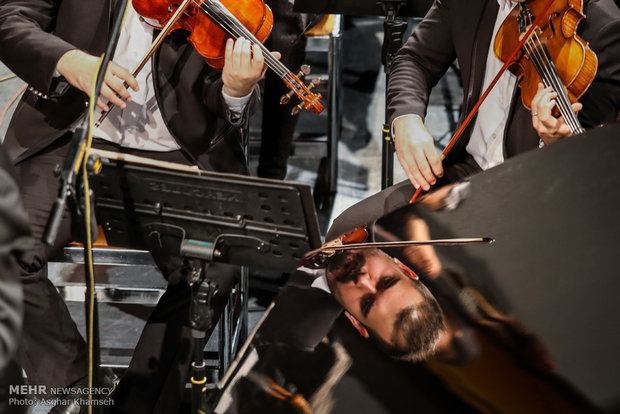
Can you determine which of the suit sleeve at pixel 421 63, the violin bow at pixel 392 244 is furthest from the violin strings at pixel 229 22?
the violin bow at pixel 392 244

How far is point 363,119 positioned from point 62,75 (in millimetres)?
2048

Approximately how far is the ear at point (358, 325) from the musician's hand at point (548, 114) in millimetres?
725

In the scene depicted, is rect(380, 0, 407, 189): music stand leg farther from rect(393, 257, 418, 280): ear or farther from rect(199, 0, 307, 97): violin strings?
rect(393, 257, 418, 280): ear

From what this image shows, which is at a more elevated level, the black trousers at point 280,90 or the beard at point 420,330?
the beard at point 420,330

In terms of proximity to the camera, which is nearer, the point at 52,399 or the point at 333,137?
the point at 52,399

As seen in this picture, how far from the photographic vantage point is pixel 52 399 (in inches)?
74.4

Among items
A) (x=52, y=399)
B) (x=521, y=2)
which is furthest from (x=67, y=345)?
(x=521, y=2)

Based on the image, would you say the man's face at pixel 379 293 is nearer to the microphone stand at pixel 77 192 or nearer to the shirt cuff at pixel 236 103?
the microphone stand at pixel 77 192

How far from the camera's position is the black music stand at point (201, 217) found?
1299 millimetres

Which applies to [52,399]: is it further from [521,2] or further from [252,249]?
[521,2]

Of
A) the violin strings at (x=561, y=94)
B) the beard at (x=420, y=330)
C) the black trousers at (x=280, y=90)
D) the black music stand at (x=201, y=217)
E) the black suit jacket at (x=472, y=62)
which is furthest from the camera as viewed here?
the black trousers at (x=280, y=90)

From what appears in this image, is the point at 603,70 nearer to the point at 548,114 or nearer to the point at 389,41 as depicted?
the point at 548,114

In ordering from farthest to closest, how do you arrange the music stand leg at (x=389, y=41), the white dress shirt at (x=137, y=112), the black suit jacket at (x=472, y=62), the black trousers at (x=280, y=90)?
the black trousers at (x=280, y=90) → the music stand leg at (x=389, y=41) → the white dress shirt at (x=137, y=112) → the black suit jacket at (x=472, y=62)

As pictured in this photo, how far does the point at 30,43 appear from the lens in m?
1.91
